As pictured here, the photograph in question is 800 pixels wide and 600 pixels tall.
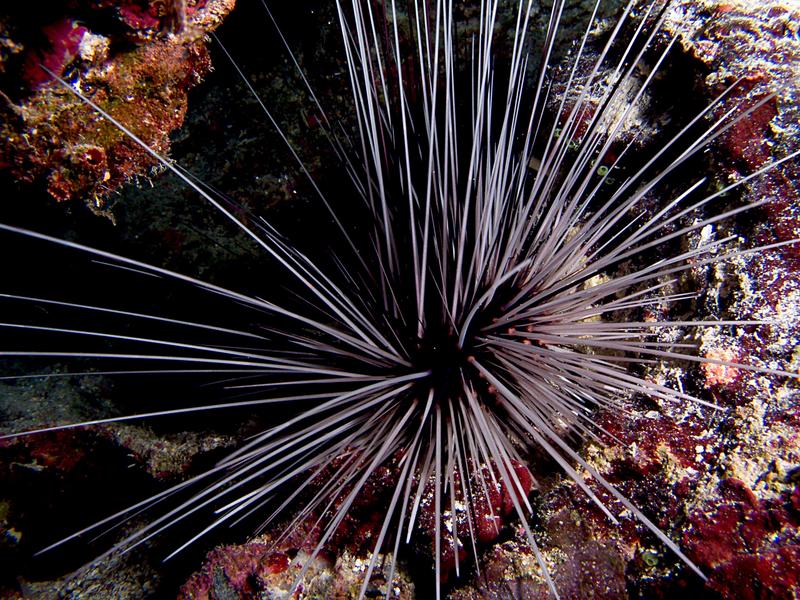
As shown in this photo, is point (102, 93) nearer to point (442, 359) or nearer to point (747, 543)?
point (442, 359)

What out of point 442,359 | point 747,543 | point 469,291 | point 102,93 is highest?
point 102,93

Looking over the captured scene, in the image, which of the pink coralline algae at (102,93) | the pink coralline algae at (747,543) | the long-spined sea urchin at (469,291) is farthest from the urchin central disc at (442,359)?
the pink coralline algae at (102,93)

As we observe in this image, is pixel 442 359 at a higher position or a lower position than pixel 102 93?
lower

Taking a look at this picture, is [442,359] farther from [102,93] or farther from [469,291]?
[102,93]

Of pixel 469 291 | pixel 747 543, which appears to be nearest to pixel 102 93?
pixel 469 291

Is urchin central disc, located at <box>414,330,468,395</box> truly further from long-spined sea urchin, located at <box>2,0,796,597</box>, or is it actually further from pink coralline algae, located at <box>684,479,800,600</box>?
pink coralline algae, located at <box>684,479,800,600</box>

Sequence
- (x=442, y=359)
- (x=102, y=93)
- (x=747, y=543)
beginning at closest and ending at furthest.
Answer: (x=747, y=543) < (x=102, y=93) < (x=442, y=359)

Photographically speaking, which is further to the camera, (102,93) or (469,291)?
(469,291)

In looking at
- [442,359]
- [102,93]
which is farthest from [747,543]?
[102,93]

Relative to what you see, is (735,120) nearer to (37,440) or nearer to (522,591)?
(522,591)

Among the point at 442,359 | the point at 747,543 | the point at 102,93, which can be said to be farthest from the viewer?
the point at 442,359

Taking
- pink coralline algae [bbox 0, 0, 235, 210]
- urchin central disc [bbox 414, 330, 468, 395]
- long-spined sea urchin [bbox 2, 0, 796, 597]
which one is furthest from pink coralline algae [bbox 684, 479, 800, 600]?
pink coralline algae [bbox 0, 0, 235, 210]
